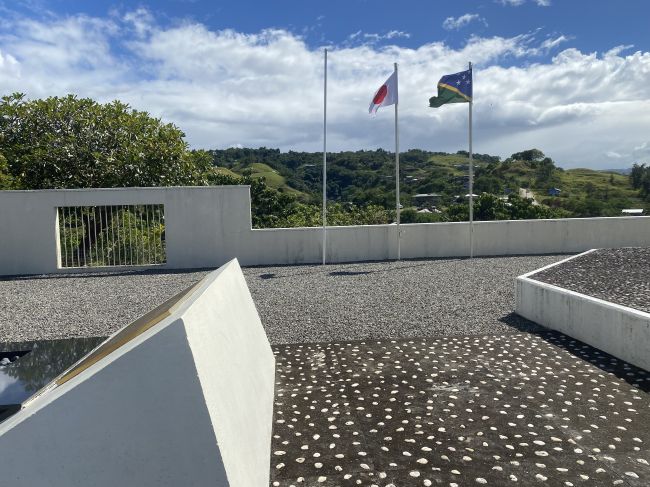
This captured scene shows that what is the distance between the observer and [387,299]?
9.23 meters

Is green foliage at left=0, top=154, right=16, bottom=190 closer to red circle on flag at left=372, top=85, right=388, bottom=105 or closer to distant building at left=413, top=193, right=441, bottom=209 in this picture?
red circle on flag at left=372, top=85, right=388, bottom=105

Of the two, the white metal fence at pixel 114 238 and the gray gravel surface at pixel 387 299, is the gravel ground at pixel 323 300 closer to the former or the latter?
the gray gravel surface at pixel 387 299

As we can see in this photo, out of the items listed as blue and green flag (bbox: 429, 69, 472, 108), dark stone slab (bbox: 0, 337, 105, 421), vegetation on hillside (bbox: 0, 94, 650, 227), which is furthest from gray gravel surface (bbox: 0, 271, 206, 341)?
blue and green flag (bbox: 429, 69, 472, 108)

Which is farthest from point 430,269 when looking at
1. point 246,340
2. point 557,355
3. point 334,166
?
point 334,166

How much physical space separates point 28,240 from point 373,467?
12663 millimetres

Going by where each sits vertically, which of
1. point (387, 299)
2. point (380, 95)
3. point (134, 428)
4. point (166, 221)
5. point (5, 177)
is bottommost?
point (387, 299)

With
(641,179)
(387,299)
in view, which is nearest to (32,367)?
(387,299)

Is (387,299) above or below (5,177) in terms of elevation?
below

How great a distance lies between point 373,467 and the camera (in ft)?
11.8

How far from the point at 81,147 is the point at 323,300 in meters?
11.6

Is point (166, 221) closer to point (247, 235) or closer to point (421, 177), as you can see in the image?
point (247, 235)

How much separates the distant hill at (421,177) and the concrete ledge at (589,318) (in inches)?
1479

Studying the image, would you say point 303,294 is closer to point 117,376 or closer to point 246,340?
point 246,340

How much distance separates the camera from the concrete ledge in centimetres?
557
